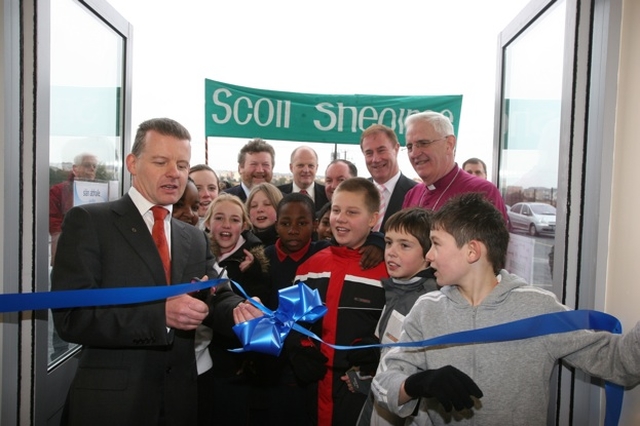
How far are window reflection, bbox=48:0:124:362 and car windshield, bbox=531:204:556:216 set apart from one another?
2415mm

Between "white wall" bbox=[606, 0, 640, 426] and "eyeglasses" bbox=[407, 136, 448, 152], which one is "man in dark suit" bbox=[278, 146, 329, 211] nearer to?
"eyeglasses" bbox=[407, 136, 448, 152]

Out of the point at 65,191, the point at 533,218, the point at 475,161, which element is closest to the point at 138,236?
the point at 65,191

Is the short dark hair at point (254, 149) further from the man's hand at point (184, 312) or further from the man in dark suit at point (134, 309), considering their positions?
the man's hand at point (184, 312)

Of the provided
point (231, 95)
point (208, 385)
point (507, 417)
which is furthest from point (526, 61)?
point (231, 95)

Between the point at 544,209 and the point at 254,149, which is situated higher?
the point at 254,149

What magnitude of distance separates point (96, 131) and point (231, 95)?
89.6 inches

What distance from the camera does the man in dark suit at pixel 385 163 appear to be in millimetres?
3719

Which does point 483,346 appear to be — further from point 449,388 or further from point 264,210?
point 264,210

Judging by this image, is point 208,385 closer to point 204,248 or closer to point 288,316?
point 204,248

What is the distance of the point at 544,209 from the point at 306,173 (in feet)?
7.80

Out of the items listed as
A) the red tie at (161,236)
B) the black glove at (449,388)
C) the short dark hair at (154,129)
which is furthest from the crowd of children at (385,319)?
the short dark hair at (154,129)

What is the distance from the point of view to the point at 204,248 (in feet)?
7.27

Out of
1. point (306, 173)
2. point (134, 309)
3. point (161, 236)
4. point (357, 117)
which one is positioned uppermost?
point (357, 117)

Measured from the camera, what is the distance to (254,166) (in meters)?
4.32
